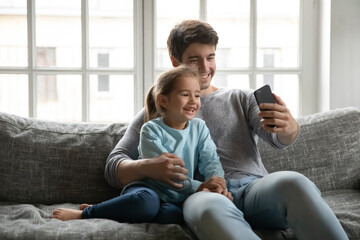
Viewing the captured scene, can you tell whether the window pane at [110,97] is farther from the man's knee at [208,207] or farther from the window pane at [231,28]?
the man's knee at [208,207]

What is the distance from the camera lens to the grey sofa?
2168 mm

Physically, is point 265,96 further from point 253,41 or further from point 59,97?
point 59,97

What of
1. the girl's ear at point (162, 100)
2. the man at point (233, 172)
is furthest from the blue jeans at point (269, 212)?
the girl's ear at point (162, 100)

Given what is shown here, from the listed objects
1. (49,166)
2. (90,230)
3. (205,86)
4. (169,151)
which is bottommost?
(90,230)

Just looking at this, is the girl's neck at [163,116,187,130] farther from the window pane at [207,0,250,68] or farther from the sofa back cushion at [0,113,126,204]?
the window pane at [207,0,250,68]

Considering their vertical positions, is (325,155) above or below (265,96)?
below

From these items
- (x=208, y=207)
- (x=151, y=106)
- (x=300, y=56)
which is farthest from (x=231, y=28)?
(x=208, y=207)

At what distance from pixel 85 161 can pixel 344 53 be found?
1.41 metres

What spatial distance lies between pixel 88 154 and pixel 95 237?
633mm

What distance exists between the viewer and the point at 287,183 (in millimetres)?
1615

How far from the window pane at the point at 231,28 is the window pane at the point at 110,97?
51cm

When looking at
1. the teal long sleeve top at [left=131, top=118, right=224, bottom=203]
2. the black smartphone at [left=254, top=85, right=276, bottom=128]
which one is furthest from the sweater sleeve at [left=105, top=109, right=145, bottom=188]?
the black smartphone at [left=254, top=85, right=276, bottom=128]

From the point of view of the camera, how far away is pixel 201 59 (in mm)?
2035

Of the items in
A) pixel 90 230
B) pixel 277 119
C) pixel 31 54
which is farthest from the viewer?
pixel 31 54
